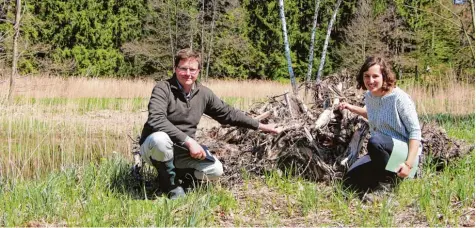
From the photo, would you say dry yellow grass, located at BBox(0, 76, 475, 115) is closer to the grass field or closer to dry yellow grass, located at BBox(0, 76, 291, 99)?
dry yellow grass, located at BBox(0, 76, 291, 99)

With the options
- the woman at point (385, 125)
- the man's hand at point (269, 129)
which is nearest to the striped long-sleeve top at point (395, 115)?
the woman at point (385, 125)

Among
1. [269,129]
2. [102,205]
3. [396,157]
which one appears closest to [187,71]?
[269,129]

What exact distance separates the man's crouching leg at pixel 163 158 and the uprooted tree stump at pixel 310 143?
0.51m

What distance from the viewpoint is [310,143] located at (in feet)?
13.2

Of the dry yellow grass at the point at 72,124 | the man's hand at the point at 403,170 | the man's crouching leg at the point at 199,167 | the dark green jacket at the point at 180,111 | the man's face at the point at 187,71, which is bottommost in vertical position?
the dry yellow grass at the point at 72,124

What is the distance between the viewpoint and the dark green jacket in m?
3.39

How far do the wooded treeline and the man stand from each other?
16220mm

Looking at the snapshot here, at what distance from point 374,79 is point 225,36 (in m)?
19.3

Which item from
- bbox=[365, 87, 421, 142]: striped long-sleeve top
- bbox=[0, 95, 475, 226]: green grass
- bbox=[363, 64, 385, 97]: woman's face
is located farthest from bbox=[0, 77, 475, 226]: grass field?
bbox=[363, 64, 385, 97]: woman's face

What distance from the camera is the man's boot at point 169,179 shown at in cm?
353

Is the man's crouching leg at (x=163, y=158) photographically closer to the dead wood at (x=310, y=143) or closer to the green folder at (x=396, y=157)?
the dead wood at (x=310, y=143)

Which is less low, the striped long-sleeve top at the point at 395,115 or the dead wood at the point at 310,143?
the striped long-sleeve top at the point at 395,115

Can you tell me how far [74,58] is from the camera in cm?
1967

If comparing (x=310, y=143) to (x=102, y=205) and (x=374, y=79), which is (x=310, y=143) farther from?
(x=102, y=205)
